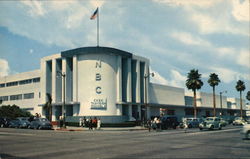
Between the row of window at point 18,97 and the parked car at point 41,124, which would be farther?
the row of window at point 18,97

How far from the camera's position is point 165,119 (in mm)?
42031

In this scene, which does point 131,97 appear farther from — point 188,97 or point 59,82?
point 188,97

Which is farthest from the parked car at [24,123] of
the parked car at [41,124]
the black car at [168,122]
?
the black car at [168,122]

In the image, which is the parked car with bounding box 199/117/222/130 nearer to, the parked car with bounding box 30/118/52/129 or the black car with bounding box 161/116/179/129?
the black car with bounding box 161/116/179/129

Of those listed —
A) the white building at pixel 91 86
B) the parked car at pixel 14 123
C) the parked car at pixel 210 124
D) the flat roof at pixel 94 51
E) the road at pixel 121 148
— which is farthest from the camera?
the flat roof at pixel 94 51

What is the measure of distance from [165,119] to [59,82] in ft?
94.5

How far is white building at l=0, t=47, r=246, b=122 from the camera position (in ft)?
185

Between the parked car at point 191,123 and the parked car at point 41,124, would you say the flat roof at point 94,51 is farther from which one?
the parked car at point 191,123

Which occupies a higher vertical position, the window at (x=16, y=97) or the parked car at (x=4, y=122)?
the window at (x=16, y=97)

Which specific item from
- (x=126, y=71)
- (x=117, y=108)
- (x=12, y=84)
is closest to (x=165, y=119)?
(x=117, y=108)

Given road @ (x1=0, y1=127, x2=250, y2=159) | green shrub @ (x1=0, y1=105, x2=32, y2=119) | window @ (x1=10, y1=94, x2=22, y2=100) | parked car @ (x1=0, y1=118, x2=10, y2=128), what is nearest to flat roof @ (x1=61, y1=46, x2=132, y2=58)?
green shrub @ (x1=0, y1=105, x2=32, y2=119)

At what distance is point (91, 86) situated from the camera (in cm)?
5625

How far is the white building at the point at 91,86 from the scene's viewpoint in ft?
185

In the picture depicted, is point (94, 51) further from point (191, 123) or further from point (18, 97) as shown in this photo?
point (18, 97)
